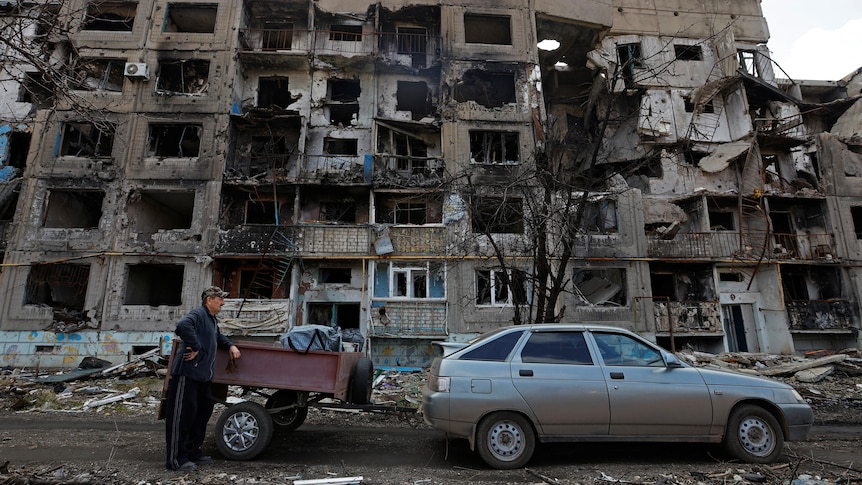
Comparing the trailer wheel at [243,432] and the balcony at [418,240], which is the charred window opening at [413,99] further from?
the trailer wheel at [243,432]

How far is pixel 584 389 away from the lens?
4.94m

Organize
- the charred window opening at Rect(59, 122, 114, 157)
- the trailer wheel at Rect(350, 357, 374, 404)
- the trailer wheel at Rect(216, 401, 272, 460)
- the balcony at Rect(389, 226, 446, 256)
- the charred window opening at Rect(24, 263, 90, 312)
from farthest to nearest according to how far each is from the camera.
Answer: the charred window opening at Rect(59, 122, 114, 157)
the balcony at Rect(389, 226, 446, 256)
the charred window opening at Rect(24, 263, 90, 312)
the trailer wheel at Rect(350, 357, 374, 404)
the trailer wheel at Rect(216, 401, 272, 460)

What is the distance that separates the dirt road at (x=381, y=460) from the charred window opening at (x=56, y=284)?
12370 mm

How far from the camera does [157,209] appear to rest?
19.5m

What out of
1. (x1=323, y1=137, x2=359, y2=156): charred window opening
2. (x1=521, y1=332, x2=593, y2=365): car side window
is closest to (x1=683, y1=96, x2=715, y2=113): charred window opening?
(x1=323, y1=137, x2=359, y2=156): charred window opening

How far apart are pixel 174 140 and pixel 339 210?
353 inches

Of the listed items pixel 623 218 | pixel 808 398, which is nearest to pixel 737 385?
pixel 808 398

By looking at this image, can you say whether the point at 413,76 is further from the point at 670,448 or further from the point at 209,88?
the point at 670,448

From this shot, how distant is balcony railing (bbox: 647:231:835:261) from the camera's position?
739 inches

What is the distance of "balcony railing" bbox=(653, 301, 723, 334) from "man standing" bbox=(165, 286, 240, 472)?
17.9m

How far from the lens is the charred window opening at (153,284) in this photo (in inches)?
691

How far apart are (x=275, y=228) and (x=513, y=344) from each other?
14.6 metres

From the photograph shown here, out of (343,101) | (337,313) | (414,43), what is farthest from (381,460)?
(414,43)

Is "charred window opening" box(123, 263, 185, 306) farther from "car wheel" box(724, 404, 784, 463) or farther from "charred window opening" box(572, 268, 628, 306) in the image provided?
"car wheel" box(724, 404, 784, 463)
